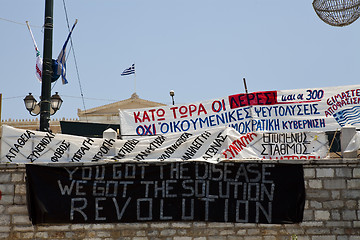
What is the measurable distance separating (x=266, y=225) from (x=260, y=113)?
3.36 metres

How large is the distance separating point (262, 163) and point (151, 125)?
351 cm

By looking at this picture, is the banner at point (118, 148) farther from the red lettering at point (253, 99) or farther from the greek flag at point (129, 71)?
the greek flag at point (129, 71)

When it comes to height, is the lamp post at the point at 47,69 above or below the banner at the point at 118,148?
above

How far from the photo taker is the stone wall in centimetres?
1311

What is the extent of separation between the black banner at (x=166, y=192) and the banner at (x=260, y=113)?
2065mm

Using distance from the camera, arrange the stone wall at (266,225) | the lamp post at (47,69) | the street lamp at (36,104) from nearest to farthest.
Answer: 1. the stone wall at (266,225)
2. the lamp post at (47,69)
3. the street lamp at (36,104)

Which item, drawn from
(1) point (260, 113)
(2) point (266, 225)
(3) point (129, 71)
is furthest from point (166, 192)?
(3) point (129, 71)

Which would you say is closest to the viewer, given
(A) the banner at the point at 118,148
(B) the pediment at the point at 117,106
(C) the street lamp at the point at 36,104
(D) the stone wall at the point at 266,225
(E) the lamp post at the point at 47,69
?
(D) the stone wall at the point at 266,225

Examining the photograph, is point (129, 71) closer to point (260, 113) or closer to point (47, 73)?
point (260, 113)

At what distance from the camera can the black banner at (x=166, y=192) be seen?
13.2m

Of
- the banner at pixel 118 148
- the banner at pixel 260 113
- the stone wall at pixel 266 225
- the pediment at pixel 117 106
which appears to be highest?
the pediment at pixel 117 106

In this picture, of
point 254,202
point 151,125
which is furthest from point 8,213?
point 254,202

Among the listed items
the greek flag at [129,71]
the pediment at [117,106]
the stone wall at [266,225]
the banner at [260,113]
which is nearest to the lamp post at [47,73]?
the stone wall at [266,225]

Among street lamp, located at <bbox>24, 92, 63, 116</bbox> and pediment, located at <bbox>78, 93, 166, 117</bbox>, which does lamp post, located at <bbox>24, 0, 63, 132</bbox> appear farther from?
pediment, located at <bbox>78, 93, 166, 117</bbox>
